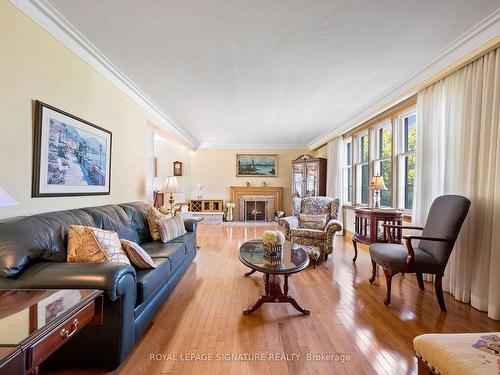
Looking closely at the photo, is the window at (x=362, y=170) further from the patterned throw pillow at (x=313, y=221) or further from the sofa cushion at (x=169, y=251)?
the sofa cushion at (x=169, y=251)

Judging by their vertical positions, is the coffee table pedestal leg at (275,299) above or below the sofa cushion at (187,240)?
below

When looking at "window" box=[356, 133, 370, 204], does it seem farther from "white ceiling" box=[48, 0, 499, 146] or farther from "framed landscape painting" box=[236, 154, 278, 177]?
"framed landscape painting" box=[236, 154, 278, 177]

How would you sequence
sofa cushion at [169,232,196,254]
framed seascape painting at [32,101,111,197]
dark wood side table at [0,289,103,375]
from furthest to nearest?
sofa cushion at [169,232,196,254] → framed seascape painting at [32,101,111,197] → dark wood side table at [0,289,103,375]

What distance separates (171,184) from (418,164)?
12.8 feet

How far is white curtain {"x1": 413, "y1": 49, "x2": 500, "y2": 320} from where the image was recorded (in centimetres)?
205

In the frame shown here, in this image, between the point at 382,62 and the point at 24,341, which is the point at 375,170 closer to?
the point at 382,62

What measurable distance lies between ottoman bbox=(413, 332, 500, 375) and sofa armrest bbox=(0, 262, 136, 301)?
1.66 meters

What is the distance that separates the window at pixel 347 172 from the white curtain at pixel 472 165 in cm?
279

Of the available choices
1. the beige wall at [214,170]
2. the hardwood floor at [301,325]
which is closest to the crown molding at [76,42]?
the hardwood floor at [301,325]

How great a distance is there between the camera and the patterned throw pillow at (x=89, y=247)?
5.26 ft

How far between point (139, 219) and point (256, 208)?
492cm

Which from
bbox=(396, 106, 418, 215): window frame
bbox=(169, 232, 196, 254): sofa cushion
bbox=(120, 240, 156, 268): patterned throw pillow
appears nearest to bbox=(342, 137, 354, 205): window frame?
bbox=(396, 106, 418, 215): window frame

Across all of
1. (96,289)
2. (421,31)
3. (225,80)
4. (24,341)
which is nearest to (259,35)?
(225,80)

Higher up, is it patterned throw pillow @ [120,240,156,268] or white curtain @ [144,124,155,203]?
white curtain @ [144,124,155,203]
